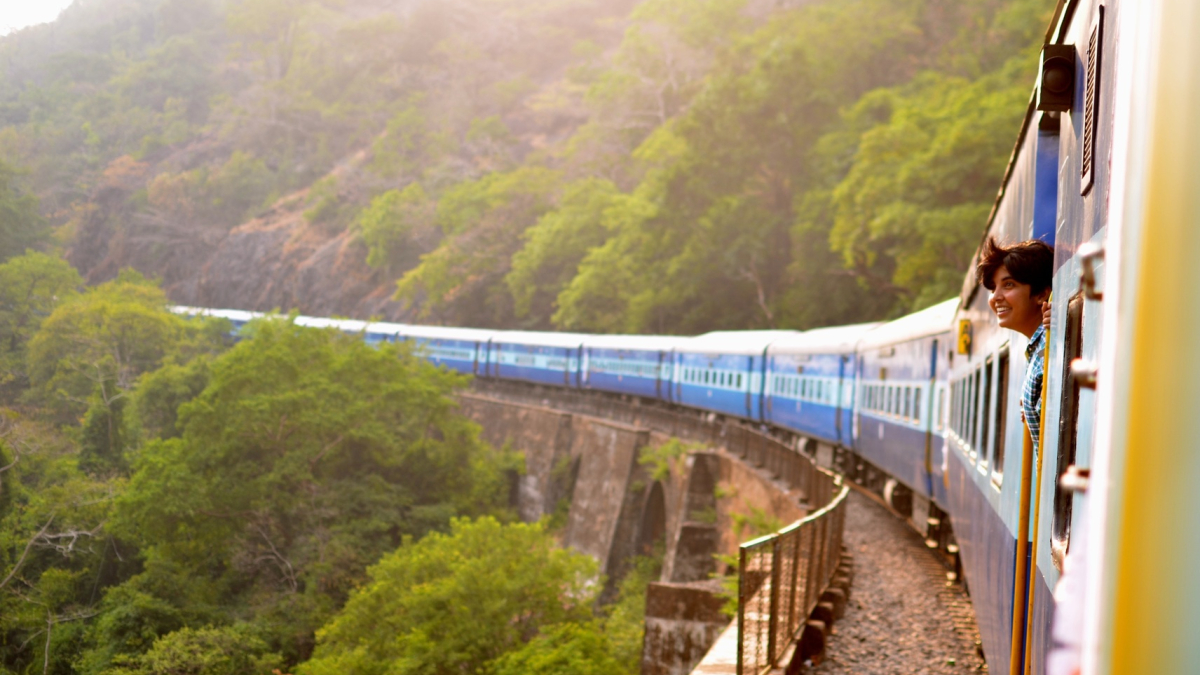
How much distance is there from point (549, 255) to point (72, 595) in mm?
26007

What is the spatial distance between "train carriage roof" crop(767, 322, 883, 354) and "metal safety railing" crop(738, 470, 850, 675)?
8.55 m

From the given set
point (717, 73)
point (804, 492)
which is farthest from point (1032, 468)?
point (717, 73)

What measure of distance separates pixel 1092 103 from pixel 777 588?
15.0 feet

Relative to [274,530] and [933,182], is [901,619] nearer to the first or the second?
[933,182]

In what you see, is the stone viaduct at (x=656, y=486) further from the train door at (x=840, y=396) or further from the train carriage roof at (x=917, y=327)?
the train carriage roof at (x=917, y=327)

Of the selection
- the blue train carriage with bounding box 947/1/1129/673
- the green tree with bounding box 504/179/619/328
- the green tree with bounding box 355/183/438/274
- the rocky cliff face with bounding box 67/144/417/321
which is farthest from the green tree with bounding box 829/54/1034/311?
the rocky cliff face with bounding box 67/144/417/321

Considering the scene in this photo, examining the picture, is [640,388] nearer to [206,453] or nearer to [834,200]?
[834,200]

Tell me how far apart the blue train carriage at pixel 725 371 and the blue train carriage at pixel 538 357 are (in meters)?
6.72

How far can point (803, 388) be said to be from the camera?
62.6 ft

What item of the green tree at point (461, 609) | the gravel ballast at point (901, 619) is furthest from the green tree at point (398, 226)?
the gravel ballast at point (901, 619)

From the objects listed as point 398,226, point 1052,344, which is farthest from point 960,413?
point 398,226

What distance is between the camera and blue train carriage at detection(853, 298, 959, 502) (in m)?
10.2

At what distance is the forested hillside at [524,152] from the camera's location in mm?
29469

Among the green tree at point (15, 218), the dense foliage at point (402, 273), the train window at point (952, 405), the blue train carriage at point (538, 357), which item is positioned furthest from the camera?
the green tree at point (15, 218)
